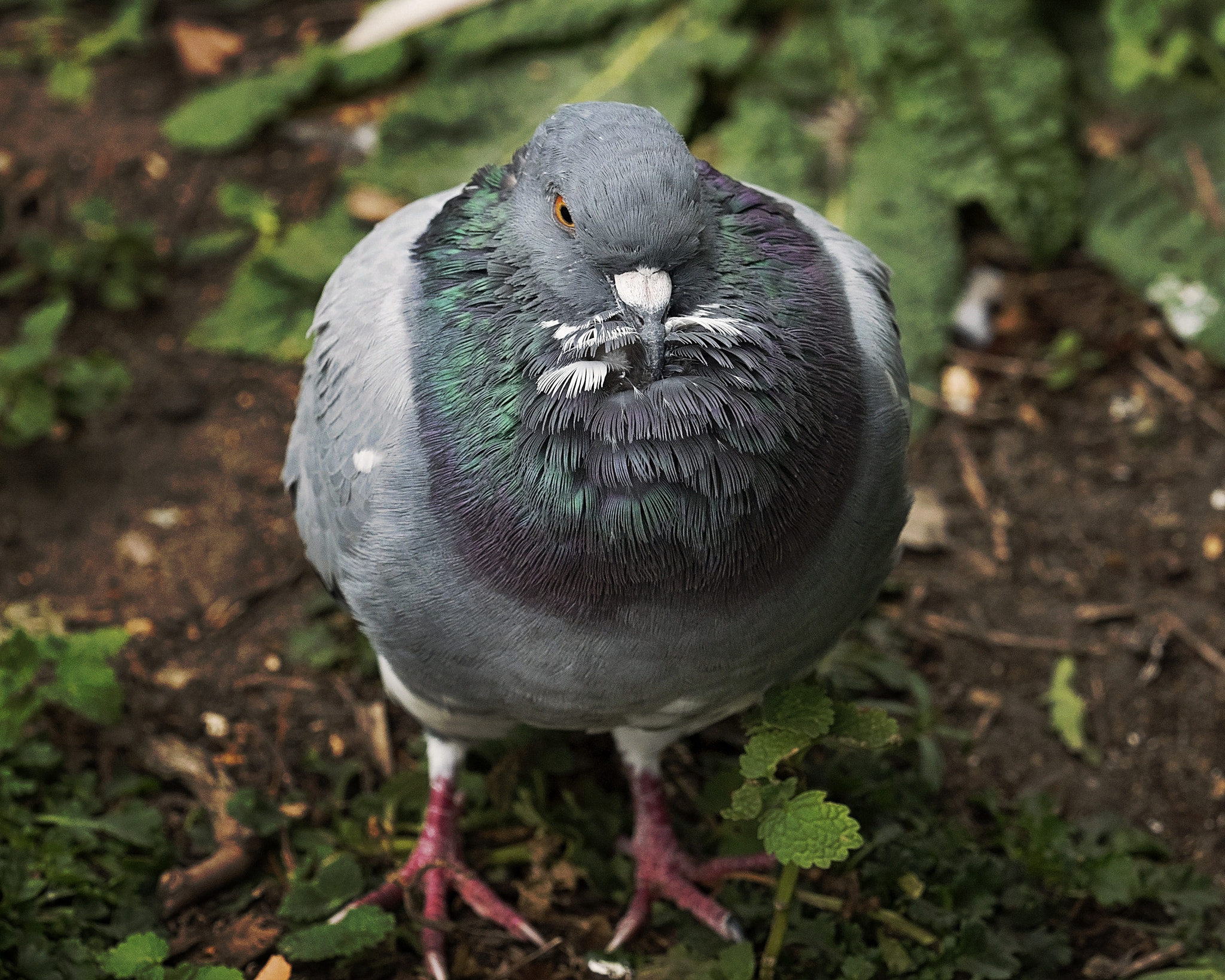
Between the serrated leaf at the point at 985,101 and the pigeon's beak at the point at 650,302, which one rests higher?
the pigeon's beak at the point at 650,302

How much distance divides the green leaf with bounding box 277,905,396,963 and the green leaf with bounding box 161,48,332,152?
11.6 feet

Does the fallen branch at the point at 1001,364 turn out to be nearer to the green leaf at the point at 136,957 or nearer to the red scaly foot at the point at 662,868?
the red scaly foot at the point at 662,868

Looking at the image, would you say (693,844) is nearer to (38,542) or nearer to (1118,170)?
(38,542)

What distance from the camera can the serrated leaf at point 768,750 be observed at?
2793 mm

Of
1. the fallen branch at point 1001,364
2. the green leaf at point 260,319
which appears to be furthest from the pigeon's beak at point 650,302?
the fallen branch at point 1001,364

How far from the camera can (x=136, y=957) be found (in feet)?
9.95

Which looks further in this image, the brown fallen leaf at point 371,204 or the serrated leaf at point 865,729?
the brown fallen leaf at point 371,204

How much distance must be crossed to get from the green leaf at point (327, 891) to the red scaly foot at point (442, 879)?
0.13 m

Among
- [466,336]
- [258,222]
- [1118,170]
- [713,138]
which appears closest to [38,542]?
[258,222]

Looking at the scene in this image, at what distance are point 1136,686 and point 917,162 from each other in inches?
89.5

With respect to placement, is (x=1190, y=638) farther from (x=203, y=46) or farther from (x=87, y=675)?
(x=203, y=46)

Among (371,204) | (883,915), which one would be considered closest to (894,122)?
(371,204)

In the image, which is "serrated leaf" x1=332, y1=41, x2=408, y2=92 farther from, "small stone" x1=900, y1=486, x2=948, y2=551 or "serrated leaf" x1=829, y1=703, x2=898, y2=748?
"serrated leaf" x1=829, y1=703, x2=898, y2=748

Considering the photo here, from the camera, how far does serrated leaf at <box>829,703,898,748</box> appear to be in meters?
2.91
